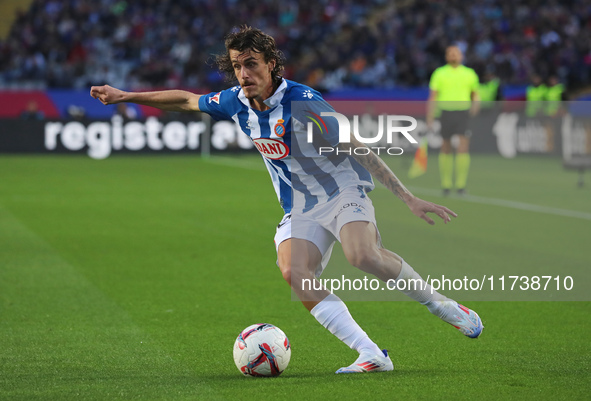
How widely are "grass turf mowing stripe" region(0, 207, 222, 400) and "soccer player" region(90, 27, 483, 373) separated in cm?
77

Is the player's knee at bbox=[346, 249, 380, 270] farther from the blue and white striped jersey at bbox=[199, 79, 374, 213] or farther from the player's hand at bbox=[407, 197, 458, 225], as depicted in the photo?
the blue and white striped jersey at bbox=[199, 79, 374, 213]

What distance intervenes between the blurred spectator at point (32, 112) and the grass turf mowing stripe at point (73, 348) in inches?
594

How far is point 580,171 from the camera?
47.9ft

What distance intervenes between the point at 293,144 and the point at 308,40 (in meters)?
24.0

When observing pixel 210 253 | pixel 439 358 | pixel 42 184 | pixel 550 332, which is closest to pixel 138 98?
pixel 439 358

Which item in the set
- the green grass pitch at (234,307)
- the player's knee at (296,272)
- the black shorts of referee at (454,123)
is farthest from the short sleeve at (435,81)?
the player's knee at (296,272)

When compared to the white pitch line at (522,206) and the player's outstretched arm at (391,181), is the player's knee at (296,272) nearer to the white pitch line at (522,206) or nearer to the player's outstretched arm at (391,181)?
the player's outstretched arm at (391,181)

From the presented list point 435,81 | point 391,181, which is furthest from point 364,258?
point 435,81

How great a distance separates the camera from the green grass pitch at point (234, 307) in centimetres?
423

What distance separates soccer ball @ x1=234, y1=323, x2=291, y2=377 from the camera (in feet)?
14.4

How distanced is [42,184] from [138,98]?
36.7 feet

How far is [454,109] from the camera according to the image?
13.5 m

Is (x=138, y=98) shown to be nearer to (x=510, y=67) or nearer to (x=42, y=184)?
(x=42, y=184)

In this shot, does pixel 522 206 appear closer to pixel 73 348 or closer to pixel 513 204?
pixel 513 204
